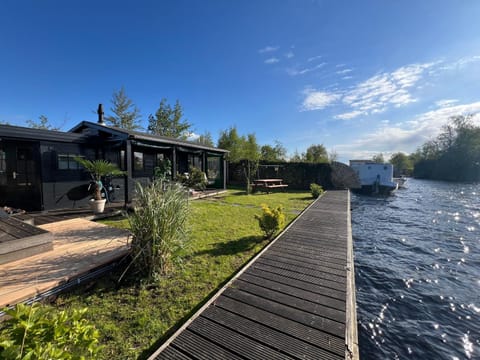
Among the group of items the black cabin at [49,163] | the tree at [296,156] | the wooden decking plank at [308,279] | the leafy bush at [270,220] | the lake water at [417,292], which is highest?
the tree at [296,156]

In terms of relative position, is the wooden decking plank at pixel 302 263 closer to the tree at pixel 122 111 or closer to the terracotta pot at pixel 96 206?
the terracotta pot at pixel 96 206

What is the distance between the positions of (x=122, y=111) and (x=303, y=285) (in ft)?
73.2

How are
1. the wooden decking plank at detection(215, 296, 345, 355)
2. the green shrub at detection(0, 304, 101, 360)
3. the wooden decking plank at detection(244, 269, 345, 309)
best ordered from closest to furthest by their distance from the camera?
the green shrub at detection(0, 304, 101, 360) → the wooden decking plank at detection(215, 296, 345, 355) → the wooden decking plank at detection(244, 269, 345, 309)

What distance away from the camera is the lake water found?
2.35m

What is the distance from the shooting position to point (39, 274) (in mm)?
2393

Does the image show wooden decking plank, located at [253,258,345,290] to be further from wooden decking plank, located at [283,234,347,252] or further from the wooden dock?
the wooden dock

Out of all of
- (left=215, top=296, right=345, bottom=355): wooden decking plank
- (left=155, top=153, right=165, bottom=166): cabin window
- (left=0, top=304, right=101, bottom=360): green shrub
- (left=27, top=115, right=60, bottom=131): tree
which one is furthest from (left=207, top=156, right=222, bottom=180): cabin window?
(left=27, top=115, right=60, bottom=131): tree

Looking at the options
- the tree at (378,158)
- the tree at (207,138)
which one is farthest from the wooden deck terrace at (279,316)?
the tree at (378,158)

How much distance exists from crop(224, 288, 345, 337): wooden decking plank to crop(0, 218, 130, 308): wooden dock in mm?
1831

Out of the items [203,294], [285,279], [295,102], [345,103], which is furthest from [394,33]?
[203,294]

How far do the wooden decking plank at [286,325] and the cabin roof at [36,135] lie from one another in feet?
20.6

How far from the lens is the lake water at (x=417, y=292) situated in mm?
2350

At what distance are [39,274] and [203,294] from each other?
1989 millimetres

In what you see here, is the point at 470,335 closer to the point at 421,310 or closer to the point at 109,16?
the point at 421,310
